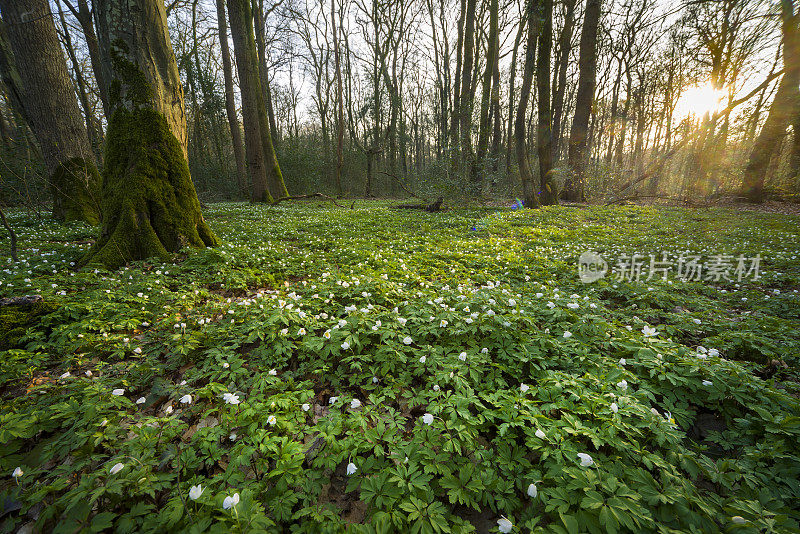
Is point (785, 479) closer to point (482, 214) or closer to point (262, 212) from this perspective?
point (482, 214)

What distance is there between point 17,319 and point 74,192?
8985 mm

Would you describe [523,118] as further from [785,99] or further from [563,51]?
[785,99]

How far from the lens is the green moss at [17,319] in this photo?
2.83m

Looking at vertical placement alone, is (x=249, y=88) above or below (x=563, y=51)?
below

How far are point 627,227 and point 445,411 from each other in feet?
35.5

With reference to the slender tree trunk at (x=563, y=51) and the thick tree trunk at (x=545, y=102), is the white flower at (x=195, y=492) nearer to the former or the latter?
the thick tree trunk at (x=545, y=102)

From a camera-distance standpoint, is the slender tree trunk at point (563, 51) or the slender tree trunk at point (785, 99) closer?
the slender tree trunk at point (785, 99)

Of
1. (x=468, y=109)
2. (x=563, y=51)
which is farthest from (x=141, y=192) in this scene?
(x=563, y=51)

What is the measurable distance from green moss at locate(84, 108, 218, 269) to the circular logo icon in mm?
7428

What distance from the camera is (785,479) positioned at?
1.70m

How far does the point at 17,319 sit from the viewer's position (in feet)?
9.75

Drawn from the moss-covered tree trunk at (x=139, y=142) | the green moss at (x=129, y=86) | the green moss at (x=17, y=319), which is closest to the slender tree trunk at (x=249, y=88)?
the moss-covered tree trunk at (x=139, y=142)

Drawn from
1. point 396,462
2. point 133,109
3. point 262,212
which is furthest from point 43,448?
point 262,212

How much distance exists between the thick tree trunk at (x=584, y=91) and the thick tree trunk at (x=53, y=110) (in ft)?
62.3
